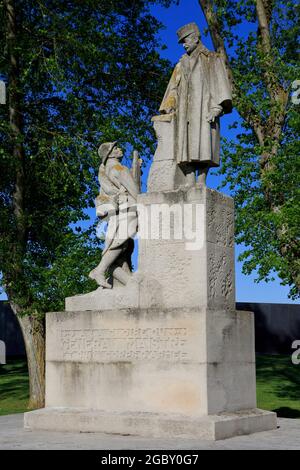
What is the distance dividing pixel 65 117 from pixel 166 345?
1213cm

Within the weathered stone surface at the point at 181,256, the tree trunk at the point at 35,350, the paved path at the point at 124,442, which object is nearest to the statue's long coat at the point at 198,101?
the weathered stone surface at the point at 181,256

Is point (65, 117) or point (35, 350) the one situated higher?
point (65, 117)

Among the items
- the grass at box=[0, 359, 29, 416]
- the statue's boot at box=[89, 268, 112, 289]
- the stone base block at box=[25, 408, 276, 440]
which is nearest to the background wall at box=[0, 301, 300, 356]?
the grass at box=[0, 359, 29, 416]

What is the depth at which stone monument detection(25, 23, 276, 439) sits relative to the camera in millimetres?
10383

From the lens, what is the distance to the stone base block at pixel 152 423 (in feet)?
32.4

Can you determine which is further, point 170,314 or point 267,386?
point 267,386

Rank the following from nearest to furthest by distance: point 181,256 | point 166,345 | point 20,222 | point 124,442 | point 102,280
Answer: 1. point 124,442
2. point 166,345
3. point 181,256
4. point 102,280
5. point 20,222

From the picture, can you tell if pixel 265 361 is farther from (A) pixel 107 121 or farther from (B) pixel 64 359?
(B) pixel 64 359

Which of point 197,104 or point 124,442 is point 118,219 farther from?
point 124,442

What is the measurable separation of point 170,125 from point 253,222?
8.45 metres

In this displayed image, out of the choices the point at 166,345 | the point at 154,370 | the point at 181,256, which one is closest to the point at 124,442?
the point at 154,370

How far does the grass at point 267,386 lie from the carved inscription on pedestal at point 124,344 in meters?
7.80

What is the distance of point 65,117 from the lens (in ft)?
70.7

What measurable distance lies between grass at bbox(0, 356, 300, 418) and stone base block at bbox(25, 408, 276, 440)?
742 cm
